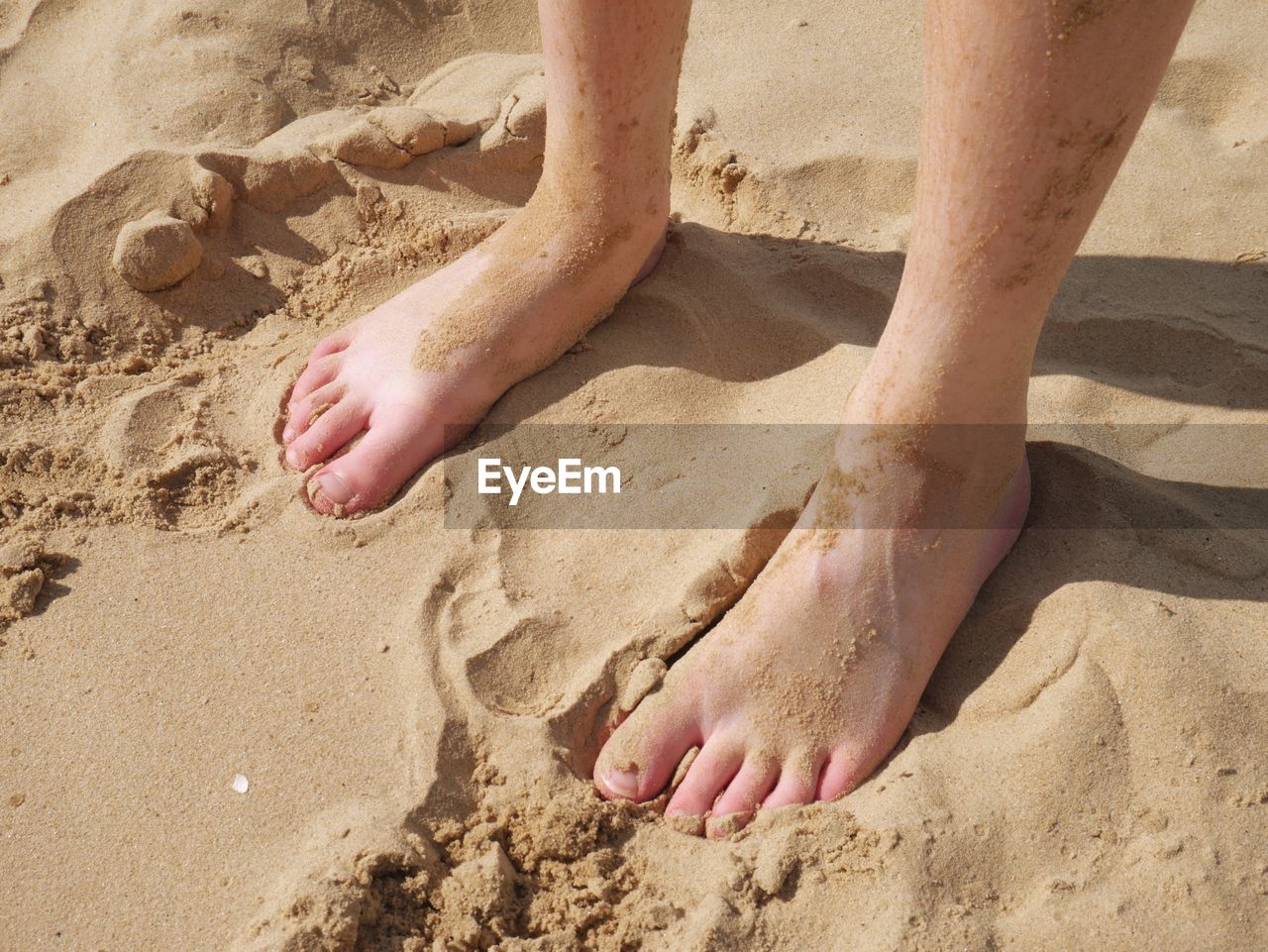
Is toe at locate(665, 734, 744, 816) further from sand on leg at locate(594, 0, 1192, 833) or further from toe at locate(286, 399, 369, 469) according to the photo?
toe at locate(286, 399, 369, 469)

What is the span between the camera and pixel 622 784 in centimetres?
145

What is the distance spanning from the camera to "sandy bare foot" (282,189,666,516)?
179 cm

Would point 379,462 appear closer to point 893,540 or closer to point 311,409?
point 311,409

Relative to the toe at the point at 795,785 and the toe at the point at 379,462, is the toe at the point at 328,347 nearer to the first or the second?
the toe at the point at 379,462

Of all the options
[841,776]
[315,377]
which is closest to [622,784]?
[841,776]

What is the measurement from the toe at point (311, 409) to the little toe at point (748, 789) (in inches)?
35.7

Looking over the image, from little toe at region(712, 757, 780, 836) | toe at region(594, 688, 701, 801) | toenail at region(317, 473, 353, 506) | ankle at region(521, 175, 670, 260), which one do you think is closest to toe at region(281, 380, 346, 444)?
toenail at region(317, 473, 353, 506)

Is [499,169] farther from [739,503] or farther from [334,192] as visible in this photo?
[739,503]

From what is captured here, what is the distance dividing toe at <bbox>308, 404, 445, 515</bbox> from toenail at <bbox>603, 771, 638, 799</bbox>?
59cm

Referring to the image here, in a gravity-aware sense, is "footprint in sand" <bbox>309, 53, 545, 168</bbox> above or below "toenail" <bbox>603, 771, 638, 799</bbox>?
above

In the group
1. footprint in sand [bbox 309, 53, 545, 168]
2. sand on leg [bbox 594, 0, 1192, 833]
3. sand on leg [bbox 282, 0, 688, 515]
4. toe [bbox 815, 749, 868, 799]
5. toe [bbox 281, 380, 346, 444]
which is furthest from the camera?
footprint in sand [bbox 309, 53, 545, 168]

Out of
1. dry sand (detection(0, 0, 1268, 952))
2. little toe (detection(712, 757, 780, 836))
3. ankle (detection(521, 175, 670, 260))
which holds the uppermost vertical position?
ankle (detection(521, 175, 670, 260))

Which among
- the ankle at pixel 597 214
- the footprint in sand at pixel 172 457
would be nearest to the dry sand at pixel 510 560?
the footprint in sand at pixel 172 457

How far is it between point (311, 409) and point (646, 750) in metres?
0.82
